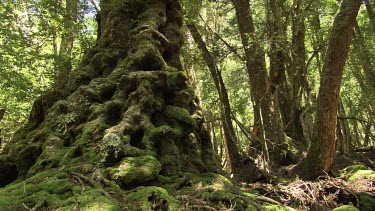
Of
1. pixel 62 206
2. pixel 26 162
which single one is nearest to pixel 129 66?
pixel 26 162

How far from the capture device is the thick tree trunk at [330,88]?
16.9ft

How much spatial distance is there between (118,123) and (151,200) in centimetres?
176

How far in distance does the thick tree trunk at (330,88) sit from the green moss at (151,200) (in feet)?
11.2

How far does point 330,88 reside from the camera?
5277 millimetres

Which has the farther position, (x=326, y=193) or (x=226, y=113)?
(x=226, y=113)

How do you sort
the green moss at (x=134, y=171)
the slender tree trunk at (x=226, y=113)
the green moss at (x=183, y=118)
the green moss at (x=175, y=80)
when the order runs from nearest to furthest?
1. the green moss at (x=134, y=171)
2. the green moss at (x=183, y=118)
3. the green moss at (x=175, y=80)
4. the slender tree trunk at (x=226, y=113)

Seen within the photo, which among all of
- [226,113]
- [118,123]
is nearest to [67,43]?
[226,113]

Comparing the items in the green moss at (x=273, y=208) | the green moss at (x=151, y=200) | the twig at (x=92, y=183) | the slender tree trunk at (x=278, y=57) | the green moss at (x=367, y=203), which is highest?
the slender tree trunk at (x=278, y=57)

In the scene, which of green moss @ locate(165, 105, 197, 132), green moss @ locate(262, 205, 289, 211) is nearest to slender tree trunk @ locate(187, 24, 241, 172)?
green moss @ locate(165, 105, 197, 132)

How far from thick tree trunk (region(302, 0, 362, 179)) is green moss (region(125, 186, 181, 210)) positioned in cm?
343

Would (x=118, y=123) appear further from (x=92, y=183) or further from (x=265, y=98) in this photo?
(x=265, y=98)

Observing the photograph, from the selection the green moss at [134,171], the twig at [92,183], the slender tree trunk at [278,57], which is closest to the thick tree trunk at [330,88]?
the slender tree trunk at [278,57]

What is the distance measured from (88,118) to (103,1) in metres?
3.56

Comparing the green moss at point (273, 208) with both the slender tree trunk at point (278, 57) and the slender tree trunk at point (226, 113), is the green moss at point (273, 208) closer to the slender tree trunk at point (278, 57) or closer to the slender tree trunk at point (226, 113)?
the slender tree trunk at point (278, 57)
